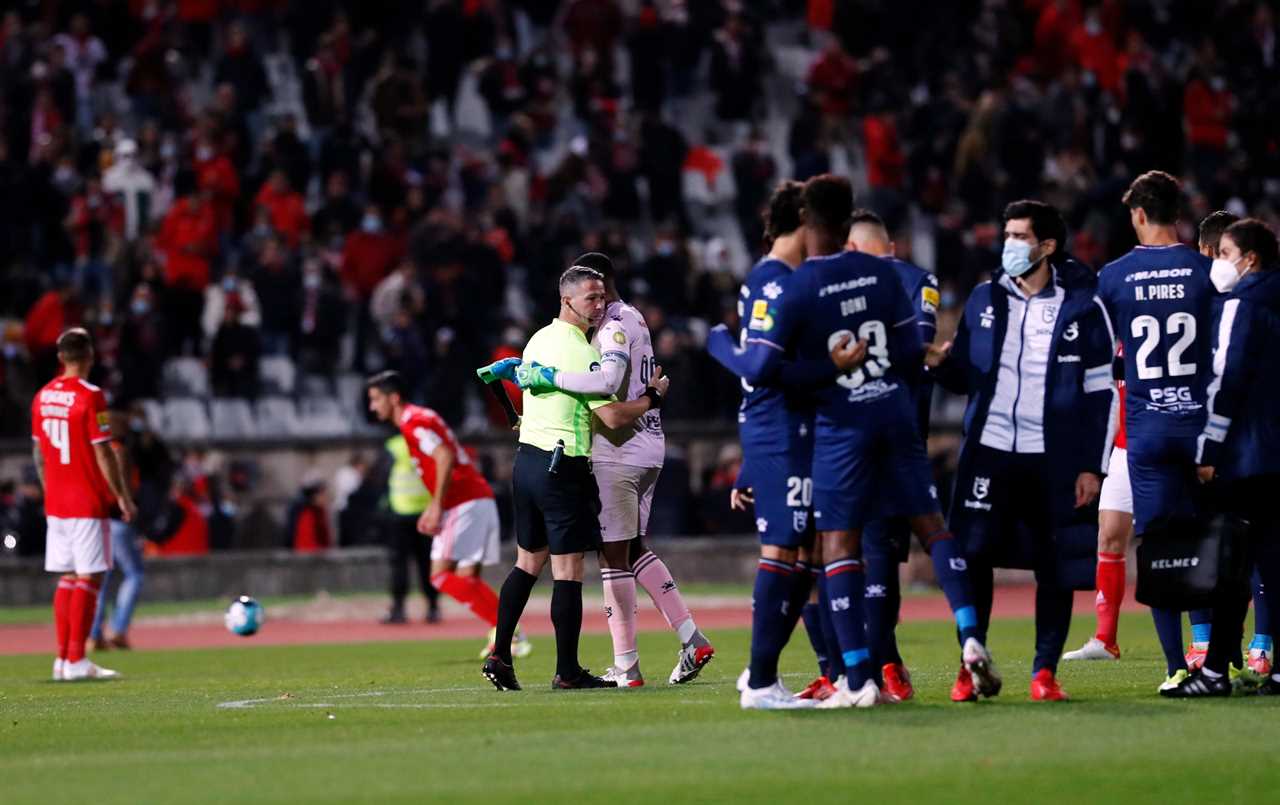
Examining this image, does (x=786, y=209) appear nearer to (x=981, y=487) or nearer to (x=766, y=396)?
(x=766, y=396)

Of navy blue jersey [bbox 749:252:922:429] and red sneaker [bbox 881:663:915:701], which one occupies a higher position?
navy blue jersey [bbox 749:252:922:429]

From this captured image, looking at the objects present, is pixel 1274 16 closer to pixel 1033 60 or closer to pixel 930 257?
pixel 1033 60

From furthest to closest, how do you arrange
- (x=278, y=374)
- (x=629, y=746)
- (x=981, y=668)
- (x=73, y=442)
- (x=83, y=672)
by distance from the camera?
(x=278, y=374) < (x=73, y=442) < (x=83, y=672) < (x=981, y=668) < (x=629, y=746)

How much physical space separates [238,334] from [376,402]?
10.3 metres

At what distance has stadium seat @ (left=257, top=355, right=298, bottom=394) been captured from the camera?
2866 centimetres

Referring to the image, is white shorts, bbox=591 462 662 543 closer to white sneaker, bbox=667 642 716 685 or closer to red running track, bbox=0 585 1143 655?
white sneaker, bbox=667 642 716 685

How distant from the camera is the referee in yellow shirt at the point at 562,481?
40.1ft

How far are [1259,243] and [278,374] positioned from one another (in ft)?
63.6

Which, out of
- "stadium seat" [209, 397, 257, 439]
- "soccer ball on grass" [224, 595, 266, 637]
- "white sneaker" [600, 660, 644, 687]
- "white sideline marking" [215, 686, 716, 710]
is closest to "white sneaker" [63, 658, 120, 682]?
"soccer ball on grass" [224, 595, 266, 637]

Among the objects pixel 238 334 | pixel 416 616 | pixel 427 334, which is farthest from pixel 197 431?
pixel 416 616

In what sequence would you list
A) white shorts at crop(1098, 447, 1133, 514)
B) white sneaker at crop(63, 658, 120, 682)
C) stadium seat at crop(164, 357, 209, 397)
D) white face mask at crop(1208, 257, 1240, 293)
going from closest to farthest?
white face mask at crop(1208, 257, 1240, 293)
white shorts at crop(1098, 447, 1133, 514)
white sneaker at crop(63, 658, 120, 682)
stadium seat at crop(164, 357, 209, 397)

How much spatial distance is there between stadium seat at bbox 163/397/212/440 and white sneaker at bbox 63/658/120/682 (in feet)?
41.3

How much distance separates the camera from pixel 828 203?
1002 centimetres

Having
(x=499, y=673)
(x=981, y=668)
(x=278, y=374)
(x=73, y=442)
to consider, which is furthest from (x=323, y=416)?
(x=981, y=668)
